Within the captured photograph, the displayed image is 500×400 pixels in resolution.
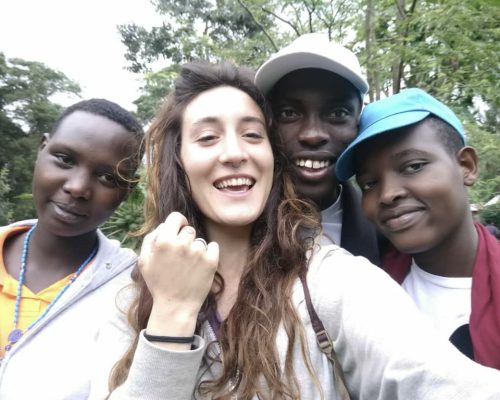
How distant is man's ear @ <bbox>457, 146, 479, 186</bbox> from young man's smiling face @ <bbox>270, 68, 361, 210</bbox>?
1.32ft

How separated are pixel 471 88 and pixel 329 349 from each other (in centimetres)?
383

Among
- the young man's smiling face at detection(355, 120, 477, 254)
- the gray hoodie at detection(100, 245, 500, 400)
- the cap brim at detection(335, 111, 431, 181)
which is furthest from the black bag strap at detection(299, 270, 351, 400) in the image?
the cap brim at detection(335, 111, 431, 181)

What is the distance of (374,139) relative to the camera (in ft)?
5.20

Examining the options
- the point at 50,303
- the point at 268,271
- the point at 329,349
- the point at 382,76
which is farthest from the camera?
the point at 382,76

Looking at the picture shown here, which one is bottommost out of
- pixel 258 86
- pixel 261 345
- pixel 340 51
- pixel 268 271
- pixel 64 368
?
pixel 64 368

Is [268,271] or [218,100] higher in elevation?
[218,100]

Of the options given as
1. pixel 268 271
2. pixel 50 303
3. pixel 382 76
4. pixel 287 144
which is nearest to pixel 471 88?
pixel 382 76

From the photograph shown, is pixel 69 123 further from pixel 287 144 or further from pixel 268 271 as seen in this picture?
pixel 268 271

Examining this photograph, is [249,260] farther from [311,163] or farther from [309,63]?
[309,63]

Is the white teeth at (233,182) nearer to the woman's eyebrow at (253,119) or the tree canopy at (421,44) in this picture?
the woman's eyebrow at (253,119)

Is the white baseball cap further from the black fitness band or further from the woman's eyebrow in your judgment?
the black fitness band

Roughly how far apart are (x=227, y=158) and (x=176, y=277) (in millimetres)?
488

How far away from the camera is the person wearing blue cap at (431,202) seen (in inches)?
59.4

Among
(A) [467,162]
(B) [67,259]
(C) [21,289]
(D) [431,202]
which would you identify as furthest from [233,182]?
(C) [21,289]
